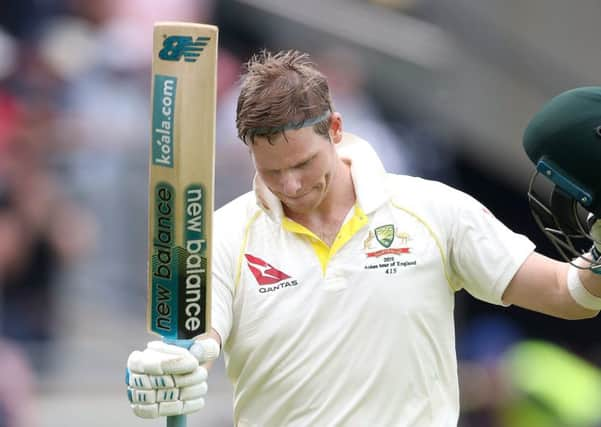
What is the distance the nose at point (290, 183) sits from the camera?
3.96 m

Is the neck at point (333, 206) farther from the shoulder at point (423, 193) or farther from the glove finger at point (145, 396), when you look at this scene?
the glove finger at point (145, 396)

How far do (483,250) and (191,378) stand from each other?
2.88 feet

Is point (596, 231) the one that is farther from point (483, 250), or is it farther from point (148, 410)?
point (148, 410)

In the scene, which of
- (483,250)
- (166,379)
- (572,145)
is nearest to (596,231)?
(572,145)

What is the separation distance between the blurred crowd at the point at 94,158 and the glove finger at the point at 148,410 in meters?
3.79

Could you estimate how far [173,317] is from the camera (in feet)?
12.5

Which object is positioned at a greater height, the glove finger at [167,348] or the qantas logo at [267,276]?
the qantas logo at [267,276]

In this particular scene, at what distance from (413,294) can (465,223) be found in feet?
0.80

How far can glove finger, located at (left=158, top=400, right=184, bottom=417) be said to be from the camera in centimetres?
377

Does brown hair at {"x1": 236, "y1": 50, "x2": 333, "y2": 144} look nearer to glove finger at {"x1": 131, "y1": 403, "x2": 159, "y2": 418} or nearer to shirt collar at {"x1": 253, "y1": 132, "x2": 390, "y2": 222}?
shirt collar at {"x1": 253, "y1": 132, "x2": 390, "y2": 222}

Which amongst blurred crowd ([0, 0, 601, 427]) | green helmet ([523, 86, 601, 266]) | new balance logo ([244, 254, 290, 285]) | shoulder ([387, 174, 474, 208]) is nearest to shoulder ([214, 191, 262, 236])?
new balance logo ([244, 254, 290, 285])

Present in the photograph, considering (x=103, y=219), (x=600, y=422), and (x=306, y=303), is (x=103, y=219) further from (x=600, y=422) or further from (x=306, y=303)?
(x=306, y=303)

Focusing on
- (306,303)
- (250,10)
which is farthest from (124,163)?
(306,303)

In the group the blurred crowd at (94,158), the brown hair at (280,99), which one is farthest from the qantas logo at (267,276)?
the blurred crowd at (94,158)
